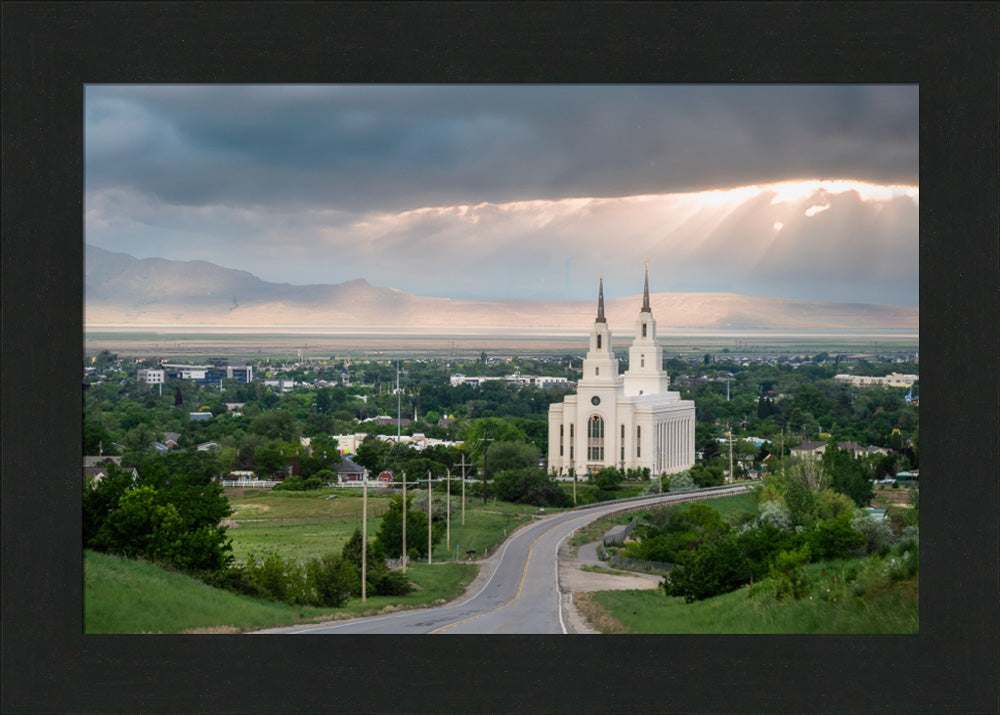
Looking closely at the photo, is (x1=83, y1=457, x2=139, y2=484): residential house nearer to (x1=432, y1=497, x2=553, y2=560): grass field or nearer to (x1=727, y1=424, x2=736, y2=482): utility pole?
(x1=432, y1=497, x2=553, y2=560): grass field

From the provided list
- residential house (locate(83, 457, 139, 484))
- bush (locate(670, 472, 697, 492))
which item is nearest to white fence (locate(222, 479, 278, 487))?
residential house (locate(83, 457, 139, 484))

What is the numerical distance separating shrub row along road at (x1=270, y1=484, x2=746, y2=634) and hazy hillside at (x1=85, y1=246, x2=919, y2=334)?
180cm

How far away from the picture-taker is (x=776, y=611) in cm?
602

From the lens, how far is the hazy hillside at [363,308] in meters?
6.97

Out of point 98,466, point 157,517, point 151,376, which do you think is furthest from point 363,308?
point 98,466

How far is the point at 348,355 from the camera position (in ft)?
25.3

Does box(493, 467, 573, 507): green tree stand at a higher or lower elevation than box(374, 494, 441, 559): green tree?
higher

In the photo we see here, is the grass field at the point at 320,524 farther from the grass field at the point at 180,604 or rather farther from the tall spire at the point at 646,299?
the tall spire at the point at 646,299

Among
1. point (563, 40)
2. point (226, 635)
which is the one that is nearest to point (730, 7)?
point (563, 40)

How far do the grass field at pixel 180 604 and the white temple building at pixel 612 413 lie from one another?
6.24ft

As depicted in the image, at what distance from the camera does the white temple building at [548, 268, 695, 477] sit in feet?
28.5

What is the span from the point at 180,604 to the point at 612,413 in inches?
172

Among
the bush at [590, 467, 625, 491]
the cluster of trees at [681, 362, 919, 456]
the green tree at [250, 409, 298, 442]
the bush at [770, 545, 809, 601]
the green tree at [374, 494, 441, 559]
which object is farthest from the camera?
the bush at [590, 467, 625, 491]

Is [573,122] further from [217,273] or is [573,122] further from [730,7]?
[217,273]
